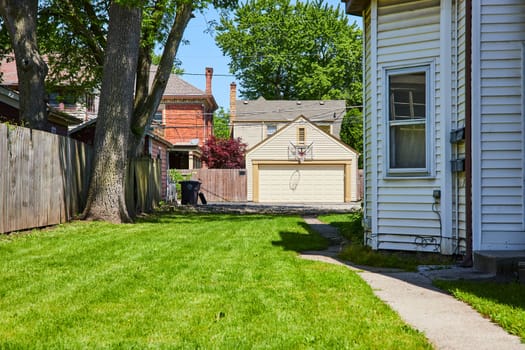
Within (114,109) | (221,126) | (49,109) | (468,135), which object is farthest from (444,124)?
(221,126)

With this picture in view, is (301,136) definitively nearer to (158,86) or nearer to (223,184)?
(223,184)

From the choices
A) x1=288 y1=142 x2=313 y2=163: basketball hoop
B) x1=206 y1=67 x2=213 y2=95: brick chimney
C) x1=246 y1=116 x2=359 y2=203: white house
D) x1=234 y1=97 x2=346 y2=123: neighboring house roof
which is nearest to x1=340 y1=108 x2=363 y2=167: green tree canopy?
x1=234 y1=97 x2=346 y2=123: neighboring house roof

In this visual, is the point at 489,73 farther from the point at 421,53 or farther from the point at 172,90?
the point at 172,90

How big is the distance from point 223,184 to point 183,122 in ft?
26.4

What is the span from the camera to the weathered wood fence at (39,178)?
10617mm

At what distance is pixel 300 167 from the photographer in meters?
34.8

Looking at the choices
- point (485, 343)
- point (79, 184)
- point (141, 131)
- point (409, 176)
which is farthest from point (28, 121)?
point (485, 343)

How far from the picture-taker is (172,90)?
136 ft

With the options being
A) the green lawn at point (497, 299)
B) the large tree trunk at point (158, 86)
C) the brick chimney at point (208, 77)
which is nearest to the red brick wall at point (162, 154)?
the large tree trunk at point (158, 86)

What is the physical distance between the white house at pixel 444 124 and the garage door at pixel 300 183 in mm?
24758

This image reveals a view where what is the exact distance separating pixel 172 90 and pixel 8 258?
34.5 meters

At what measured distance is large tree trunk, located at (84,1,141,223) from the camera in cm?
1426

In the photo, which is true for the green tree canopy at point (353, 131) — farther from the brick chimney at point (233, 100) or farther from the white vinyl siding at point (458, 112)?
the white vinyl siding at point (458, 112)

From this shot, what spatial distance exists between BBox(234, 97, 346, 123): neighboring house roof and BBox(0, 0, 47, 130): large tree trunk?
3020cm
